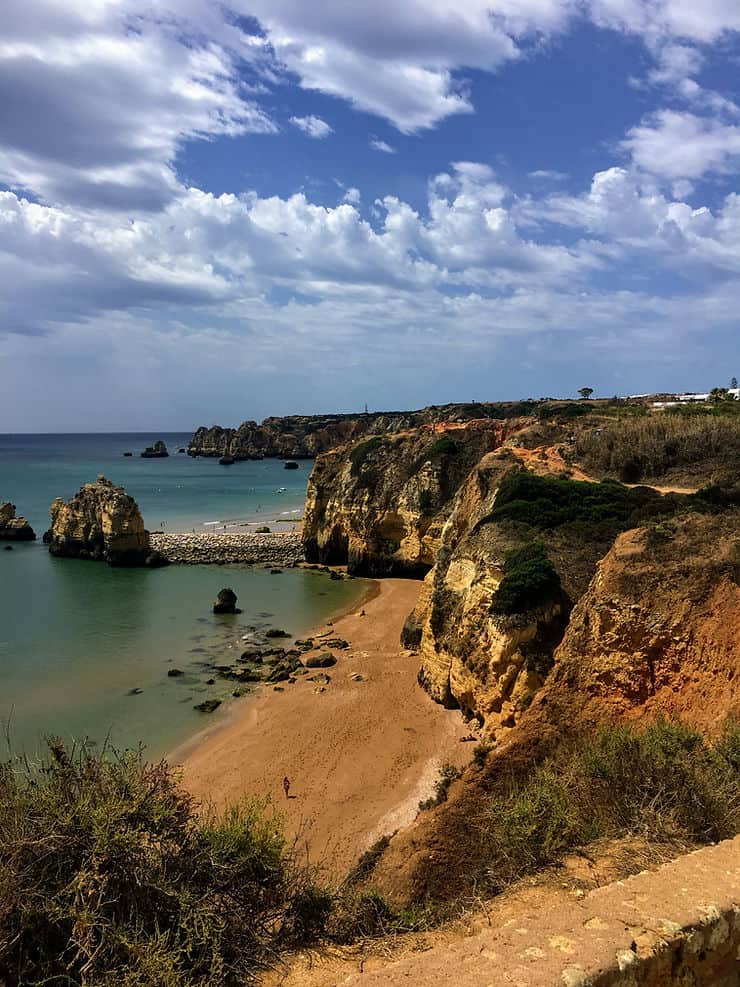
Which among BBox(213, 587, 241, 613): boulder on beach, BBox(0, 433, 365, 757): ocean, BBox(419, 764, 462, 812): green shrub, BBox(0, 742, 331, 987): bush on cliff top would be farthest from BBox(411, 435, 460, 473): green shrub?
BBox(0, 742, 331, 987): bush on cliff top

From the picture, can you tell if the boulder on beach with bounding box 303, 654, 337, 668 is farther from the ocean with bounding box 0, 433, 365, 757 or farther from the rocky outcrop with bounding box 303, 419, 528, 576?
the rocky outcrop with bounding box 303, 419, 528, 576

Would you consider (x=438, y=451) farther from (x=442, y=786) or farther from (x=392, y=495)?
(x=442, y=786)

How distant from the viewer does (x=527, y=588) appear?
17.3 meters

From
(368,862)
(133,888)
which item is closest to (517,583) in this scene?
(368,862)

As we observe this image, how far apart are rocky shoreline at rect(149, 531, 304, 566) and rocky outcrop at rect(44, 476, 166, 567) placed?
2.59 metres

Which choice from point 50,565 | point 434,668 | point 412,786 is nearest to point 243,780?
point 412,786

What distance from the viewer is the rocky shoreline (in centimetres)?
5194

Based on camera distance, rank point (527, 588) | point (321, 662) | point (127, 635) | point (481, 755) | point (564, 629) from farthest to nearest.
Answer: point (127, 635)
point (321, 662)
point (527, 588)
point (564, 629)
point (481, 755)

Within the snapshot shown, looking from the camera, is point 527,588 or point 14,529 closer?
point 527,588

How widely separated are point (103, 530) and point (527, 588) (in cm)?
4335

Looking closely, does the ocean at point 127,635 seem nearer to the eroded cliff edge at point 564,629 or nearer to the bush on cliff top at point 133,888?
the bush on cliff top at point 133,888

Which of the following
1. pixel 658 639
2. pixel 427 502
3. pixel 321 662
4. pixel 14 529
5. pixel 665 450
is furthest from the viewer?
pixel 14 529

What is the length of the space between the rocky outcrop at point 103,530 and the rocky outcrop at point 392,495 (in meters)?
13.7

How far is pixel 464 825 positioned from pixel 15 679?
21663mm
